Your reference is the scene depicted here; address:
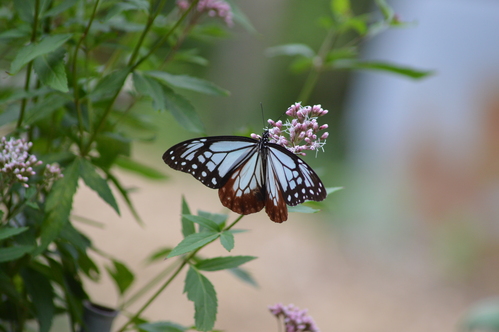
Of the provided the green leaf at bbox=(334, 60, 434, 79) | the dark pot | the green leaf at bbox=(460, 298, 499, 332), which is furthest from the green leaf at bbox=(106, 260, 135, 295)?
the green leaf at bbox=(460, 298, 499, 332)

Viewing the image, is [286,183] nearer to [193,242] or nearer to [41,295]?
[193,242]

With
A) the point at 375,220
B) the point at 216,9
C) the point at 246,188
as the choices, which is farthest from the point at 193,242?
the point at 375,220

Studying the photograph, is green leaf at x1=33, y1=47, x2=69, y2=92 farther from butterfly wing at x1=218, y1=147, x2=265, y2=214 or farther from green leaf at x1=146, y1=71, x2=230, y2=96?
butterfly wing at x1=218, y1=147, x2=265, y2=214

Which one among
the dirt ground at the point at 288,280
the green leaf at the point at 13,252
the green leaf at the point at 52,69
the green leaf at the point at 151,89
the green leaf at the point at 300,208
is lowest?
the green leaf at the point at 13,252

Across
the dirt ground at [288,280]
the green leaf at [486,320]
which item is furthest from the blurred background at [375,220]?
the green leaf at [486,320]

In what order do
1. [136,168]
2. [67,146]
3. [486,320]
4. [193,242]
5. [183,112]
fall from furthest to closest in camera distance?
[486,320], [136,168], [67,146], [183,112], [193,242]

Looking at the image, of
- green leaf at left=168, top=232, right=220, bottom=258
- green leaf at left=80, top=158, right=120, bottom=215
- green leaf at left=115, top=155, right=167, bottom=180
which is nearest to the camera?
green leaf at left=168, top=232, right=220, bottom=258

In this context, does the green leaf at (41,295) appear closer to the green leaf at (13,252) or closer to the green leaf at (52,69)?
the green leaf at (13,252)
